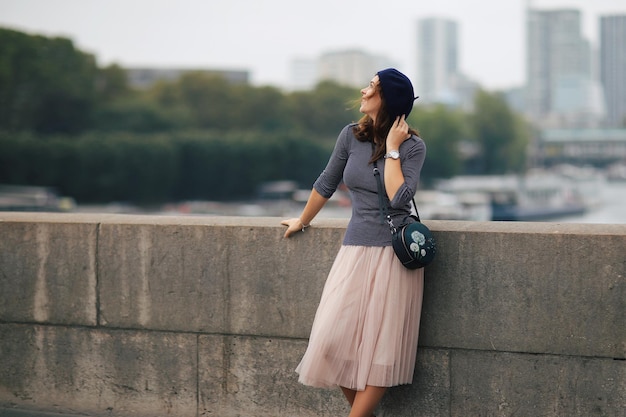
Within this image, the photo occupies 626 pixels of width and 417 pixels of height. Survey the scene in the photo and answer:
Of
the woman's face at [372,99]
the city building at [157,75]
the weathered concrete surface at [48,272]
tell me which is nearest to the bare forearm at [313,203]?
the woman's face at [372,99]

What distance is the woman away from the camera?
4613mm

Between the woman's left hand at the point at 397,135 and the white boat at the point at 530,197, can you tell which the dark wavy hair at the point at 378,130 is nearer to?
the woman's left hand at the point at 397,135

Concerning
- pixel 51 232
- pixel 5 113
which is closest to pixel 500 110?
pixel 5 113

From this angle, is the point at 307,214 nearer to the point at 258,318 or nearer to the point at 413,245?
the point at 258,318

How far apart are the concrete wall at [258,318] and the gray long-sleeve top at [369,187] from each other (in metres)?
0.57

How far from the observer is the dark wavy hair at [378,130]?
4.64 metres

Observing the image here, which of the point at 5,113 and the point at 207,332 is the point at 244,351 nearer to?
the point at 207,332

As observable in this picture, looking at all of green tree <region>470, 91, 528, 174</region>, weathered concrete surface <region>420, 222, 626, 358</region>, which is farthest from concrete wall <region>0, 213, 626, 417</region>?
green tree <region>470, 91, 528, 174</region>

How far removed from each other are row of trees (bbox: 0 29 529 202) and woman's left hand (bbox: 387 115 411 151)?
86.1 m

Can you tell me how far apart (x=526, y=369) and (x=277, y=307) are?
1333mm

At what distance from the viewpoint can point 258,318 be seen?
557cm

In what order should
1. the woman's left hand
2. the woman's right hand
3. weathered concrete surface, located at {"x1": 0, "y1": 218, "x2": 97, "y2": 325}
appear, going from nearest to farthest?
the woman's left hand < the woman's right hand < weathered concrete surface, located at {"x1": 0, "y1": 218, "x2": 97, "y2": 325}

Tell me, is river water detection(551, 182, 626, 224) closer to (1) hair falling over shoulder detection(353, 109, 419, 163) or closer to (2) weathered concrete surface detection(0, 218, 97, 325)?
(2) weathered concrete surface detection(0, 218, 97, 325)

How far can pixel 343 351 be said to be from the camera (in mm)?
4660
